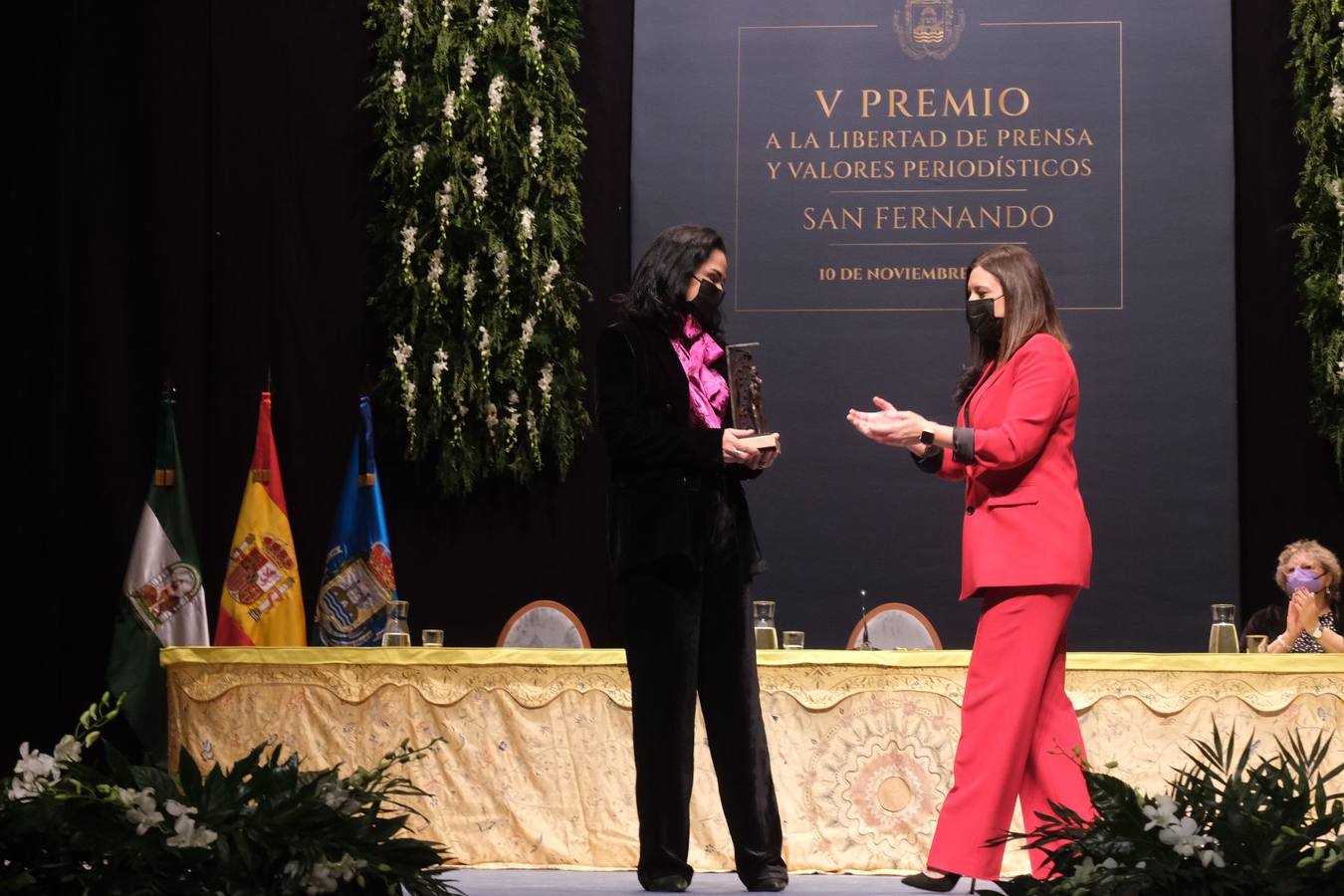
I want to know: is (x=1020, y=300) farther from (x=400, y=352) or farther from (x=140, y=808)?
(x=400, y=352)

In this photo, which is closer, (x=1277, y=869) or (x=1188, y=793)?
(x=1277, y=869)

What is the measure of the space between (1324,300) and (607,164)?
271cm

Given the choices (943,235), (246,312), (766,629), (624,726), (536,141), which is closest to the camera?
(624,726)

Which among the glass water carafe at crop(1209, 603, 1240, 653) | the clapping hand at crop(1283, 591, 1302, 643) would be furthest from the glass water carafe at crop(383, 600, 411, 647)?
the clapping hand at crop(1283, 591, 1302, 643)

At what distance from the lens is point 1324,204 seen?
5648 millimetres

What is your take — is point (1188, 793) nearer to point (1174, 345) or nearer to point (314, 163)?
point (1174, 345)

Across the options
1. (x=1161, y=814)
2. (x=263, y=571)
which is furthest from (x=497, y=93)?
(x=1161, y=814)

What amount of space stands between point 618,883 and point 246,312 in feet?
10.5

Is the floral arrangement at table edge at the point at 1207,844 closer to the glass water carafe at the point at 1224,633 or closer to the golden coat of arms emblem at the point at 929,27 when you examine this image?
the glass water carafe at the point at 1224,633

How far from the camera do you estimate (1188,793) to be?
2.20 metres

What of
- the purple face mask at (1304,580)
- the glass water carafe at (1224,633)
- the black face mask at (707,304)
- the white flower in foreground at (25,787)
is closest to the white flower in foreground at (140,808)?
the white flower in foreground at (25,787)

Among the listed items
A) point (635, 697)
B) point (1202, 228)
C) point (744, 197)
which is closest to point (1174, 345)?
point (1202, 228)

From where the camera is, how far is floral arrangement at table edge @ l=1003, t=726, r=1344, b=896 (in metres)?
2.03

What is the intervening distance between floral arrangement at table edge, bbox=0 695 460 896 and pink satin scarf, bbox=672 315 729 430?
1624 millimetres
